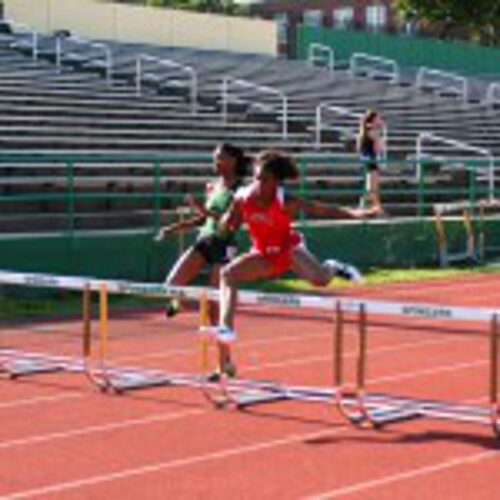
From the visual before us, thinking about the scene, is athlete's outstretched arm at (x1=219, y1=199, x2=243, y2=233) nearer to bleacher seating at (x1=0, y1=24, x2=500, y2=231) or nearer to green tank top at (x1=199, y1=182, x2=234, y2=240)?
green tank top at (x1=199, y1=182, x2=234, y2=240)

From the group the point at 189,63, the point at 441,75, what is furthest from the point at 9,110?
the point at 441,75

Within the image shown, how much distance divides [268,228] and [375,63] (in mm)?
36743

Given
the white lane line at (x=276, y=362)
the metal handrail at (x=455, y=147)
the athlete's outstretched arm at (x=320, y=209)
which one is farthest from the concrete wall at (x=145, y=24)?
the athlete's outstretched arm at (x=320, y=209)

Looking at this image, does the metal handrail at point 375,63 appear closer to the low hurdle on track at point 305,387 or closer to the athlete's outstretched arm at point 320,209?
the low hurdle on track at point 305,387

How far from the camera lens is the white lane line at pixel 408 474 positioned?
712 centimetres

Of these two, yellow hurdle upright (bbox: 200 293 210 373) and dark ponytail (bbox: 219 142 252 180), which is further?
dark ponytail (bbox: 219 142 252 180)

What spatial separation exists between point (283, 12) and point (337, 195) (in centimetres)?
5895

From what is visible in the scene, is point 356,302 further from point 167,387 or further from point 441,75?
point 441,75

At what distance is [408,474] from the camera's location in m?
7.57

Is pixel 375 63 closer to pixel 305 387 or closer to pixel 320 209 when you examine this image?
pixel 305 387

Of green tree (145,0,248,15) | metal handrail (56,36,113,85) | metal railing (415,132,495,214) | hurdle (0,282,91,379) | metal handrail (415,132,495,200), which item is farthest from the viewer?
green tree (145,0,248,15)

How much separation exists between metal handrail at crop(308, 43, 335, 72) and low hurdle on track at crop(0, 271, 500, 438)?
104ft

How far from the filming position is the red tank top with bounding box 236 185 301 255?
9.37 m

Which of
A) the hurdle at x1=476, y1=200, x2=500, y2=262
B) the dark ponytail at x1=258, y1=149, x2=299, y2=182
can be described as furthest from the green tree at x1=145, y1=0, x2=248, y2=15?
the dark ponytail at x1=258, y1=149, x2=299, y2=182
